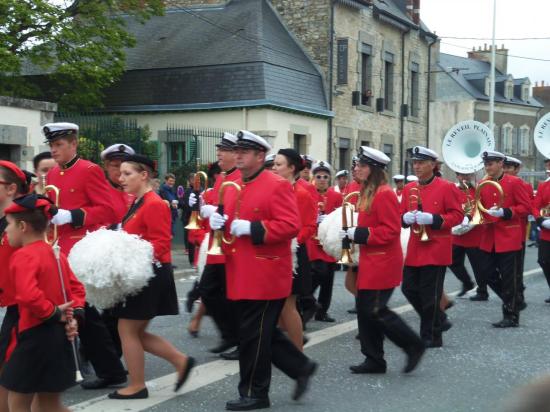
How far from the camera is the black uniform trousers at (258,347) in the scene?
5.66 m

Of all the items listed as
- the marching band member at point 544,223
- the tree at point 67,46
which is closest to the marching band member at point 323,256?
the marching band member at point 544,223

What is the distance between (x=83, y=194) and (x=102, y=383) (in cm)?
142

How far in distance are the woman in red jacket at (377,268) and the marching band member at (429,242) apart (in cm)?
103

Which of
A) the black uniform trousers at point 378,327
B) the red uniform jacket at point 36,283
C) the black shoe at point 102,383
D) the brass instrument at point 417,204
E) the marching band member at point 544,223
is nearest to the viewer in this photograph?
the red uniform jacket at point 36,283

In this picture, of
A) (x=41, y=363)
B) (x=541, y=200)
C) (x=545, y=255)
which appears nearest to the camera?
(x=41, y=363)

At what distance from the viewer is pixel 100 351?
627 cm

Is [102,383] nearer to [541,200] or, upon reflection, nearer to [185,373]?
[185,373]

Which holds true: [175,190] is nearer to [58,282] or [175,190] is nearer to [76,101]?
[76,101]

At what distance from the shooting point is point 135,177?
594 centimetres

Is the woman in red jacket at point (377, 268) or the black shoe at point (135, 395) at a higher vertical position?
the woman in red jacket at point (377, 268)

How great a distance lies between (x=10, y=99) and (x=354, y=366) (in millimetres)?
9639

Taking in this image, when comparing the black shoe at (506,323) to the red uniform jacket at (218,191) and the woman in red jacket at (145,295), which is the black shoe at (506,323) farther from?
the woman in red jacket at (145,295)

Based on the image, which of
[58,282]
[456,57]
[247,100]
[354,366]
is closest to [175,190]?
[247,100]

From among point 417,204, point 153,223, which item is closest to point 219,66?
point 417,204
